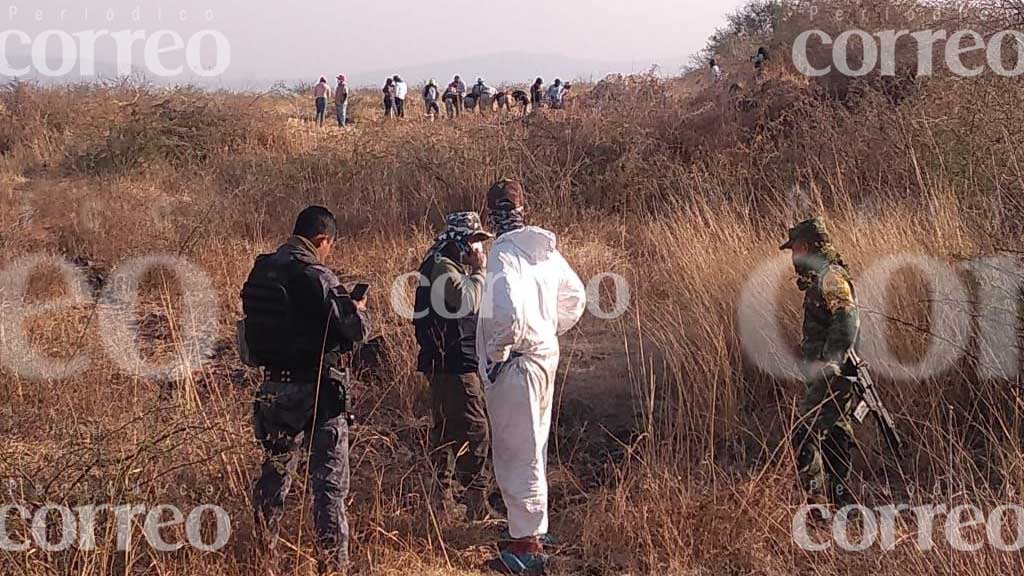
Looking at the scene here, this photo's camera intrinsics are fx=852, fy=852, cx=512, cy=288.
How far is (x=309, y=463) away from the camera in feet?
11.6

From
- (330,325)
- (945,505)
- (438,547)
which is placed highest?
(330,325)

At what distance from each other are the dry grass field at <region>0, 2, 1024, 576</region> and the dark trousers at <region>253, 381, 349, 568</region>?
0.12m

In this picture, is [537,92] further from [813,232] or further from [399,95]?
[813,232]

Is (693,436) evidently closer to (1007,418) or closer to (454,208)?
(1007,418)

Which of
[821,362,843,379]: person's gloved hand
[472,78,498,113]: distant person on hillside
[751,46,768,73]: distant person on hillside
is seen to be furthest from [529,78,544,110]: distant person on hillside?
[821,362,843,379]: person's gloved hand

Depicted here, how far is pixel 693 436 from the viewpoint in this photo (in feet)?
14.6

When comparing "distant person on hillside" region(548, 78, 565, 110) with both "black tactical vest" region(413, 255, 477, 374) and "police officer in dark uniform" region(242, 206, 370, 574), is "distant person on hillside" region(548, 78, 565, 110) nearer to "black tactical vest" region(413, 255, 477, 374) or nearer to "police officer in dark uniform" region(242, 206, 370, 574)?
"black tactical vest" region(413, 255, 477, 374)

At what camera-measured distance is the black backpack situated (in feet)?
11.2

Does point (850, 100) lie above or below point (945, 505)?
above

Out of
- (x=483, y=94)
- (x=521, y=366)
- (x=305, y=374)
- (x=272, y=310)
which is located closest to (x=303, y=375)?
(x=305, y=374)

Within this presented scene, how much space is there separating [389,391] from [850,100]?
748 cm

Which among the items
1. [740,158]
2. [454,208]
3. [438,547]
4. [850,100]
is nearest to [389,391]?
[438,547]

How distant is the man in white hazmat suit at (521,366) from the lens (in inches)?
137

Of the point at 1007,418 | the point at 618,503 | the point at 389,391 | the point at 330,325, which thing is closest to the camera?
the point at 330,325
